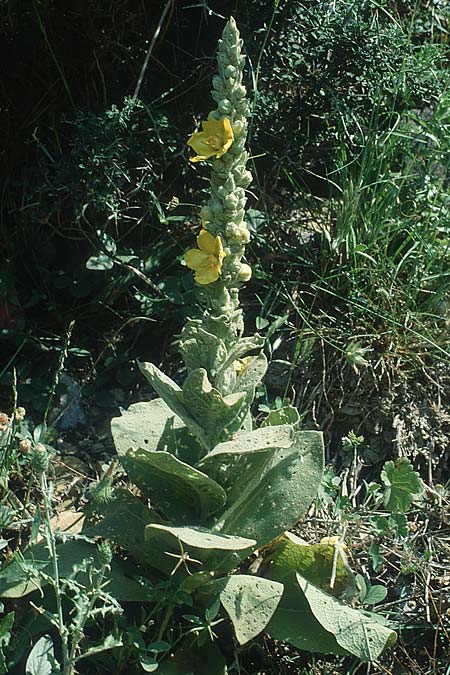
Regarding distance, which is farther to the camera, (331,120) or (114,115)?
(331,120)

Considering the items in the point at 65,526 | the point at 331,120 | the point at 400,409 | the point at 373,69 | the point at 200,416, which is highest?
the point at 373,69

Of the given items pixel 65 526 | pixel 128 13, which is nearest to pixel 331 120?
pixel 128 13

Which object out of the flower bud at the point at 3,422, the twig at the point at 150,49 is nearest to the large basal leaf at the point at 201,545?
the flower bud at the point at 3,422

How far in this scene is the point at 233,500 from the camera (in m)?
2.25

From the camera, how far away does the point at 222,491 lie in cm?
214

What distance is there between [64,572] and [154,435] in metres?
0.44

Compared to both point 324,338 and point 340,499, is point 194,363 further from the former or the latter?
point 324,338

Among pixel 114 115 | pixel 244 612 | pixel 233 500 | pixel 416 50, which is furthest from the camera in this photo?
pixel 416 50

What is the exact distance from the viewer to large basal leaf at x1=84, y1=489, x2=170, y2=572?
7.27 ft

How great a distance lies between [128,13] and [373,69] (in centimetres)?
89

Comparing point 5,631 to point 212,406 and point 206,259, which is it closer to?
point 212,406

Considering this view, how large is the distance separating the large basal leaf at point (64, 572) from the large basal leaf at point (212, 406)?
0.42 metres

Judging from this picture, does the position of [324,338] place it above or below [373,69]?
below

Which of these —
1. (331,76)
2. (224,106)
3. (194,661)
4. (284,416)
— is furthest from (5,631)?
(331,76)
